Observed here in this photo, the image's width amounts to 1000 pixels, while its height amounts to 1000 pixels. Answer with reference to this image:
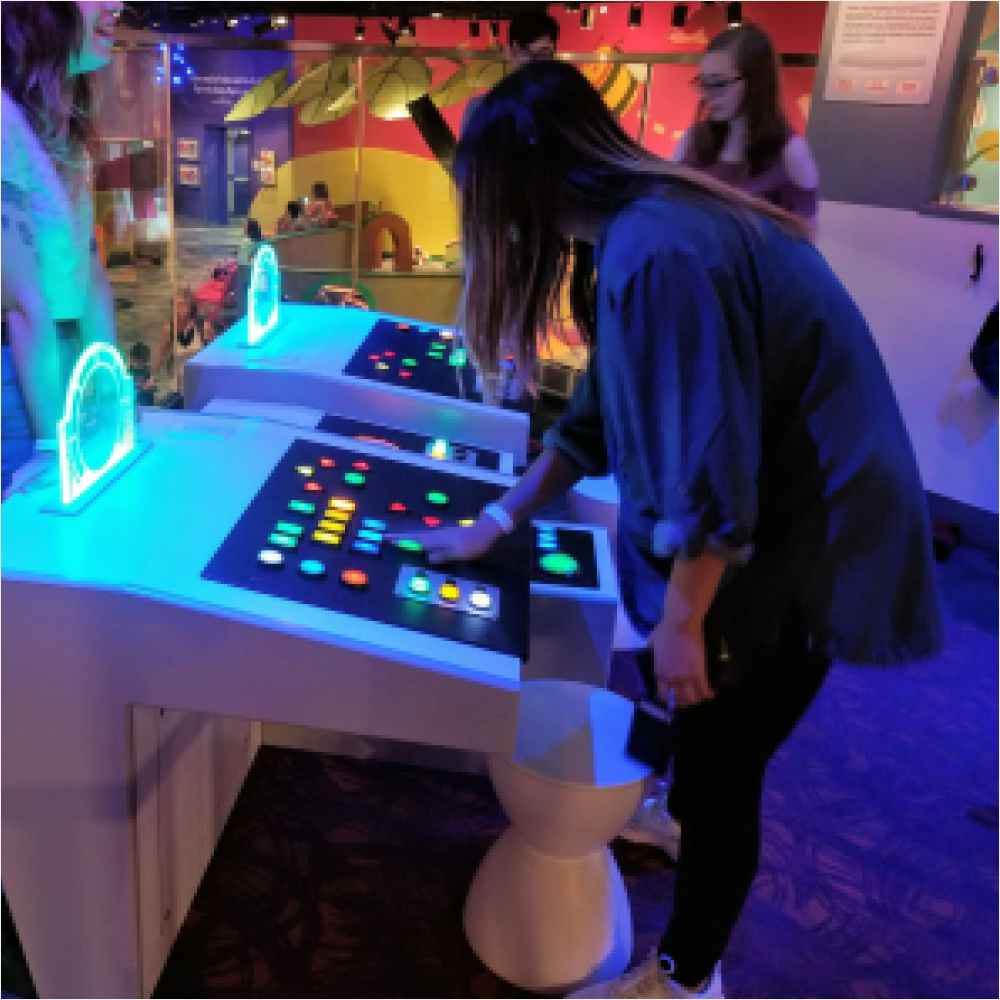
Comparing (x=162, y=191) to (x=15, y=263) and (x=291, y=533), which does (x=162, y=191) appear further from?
(x=291, y=533)

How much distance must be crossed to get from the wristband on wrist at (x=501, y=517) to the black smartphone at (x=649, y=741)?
30cm

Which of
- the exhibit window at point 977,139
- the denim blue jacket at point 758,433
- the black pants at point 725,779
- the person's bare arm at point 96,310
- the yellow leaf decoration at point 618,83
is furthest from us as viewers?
the yellow leaf decoration at point 618,83

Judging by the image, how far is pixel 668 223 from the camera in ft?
3.14

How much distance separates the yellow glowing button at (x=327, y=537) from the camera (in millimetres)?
1330

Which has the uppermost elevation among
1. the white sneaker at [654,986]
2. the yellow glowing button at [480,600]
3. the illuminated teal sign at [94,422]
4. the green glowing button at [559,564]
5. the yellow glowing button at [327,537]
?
the illuminated teal sign at [94,422]

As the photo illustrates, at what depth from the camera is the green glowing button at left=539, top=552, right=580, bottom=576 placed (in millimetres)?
1876

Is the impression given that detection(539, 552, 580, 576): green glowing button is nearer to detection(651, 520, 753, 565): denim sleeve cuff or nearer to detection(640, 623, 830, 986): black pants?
detection(640, 623, 830, 986): black pants

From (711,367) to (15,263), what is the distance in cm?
131

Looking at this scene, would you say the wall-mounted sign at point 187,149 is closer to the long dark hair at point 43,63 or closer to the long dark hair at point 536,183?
the long dark hair at point 43,63

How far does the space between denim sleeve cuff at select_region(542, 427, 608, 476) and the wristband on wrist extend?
0.39 feet

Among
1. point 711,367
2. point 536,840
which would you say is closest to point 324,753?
point 536,840

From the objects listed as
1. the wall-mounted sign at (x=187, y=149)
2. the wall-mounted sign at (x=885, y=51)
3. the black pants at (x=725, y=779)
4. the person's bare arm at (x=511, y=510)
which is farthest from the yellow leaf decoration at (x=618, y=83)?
the black pants at (x=725, y=779)

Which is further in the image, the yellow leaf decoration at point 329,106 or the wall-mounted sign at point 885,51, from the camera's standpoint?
the wall-mounted sign at point 885,51

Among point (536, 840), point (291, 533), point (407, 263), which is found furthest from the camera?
point (407, 263)
